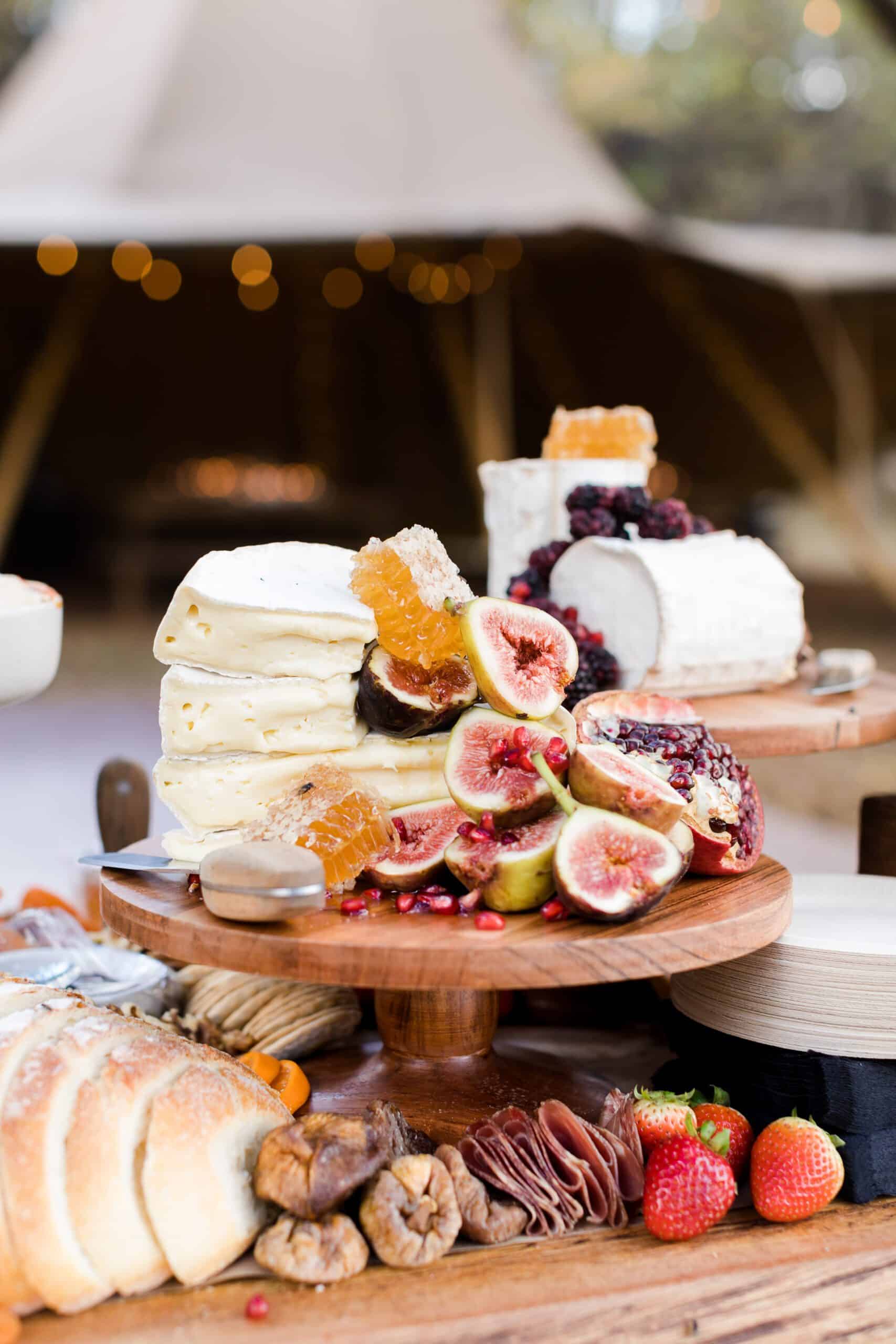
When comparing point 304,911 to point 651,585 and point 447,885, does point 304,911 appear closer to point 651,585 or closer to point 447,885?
point 447,885

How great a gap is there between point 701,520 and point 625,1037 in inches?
48.6

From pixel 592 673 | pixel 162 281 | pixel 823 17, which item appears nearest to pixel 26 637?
pixel 592 673

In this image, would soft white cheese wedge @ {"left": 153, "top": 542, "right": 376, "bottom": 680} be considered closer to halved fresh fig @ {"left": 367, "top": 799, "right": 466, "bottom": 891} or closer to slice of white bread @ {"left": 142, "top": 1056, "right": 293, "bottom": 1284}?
halved fresh fig @ {"left": 367, "top": 799, "right": 466, "bottom": 891}

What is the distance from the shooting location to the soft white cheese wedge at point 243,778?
1949 mm

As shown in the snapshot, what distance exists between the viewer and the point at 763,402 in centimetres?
941

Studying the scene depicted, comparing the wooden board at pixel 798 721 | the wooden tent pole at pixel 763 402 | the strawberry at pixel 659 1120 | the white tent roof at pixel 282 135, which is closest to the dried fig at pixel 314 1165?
the strawberry at pixel 659 1120

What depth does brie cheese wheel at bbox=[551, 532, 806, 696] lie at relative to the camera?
105 inches

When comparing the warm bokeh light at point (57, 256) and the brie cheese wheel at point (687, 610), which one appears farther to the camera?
the warm bokeh light at point (57, 256)

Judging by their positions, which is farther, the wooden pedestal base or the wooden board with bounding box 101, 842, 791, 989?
the wooden pedestal base

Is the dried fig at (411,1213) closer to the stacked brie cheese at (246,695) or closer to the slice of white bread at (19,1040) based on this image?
the slice of white bread at (19,1040)

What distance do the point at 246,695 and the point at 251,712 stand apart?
0.03m

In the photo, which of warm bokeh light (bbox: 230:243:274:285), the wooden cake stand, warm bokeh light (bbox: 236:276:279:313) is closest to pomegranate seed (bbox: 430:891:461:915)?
the wooden cake stand

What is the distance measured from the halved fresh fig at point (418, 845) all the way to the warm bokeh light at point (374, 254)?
24.9ft

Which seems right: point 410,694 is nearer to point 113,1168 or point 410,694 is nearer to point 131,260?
point 113,1168
